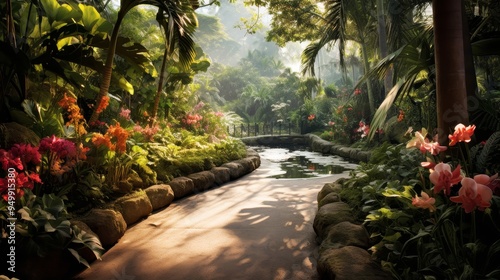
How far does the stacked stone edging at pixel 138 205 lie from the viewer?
3.06m

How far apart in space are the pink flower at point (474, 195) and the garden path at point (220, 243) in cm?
131

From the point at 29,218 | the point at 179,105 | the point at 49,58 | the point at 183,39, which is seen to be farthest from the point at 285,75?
the point at 29,218

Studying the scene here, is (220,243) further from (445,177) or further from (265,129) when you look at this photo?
(265,129)

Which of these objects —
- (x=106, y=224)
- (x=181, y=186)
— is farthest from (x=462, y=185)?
(x=181, y=186)

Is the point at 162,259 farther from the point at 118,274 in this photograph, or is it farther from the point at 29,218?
the point at 29,218

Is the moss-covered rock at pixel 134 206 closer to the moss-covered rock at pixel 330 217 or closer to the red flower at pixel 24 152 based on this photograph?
the red flower at pixel 24 152

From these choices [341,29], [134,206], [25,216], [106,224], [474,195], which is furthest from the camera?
[341,29]

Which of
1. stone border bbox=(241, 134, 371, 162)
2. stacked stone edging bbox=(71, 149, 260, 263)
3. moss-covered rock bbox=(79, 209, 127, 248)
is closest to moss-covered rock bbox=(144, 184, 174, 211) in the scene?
stacked stone edging bbox=(71, 149, 260, 263)

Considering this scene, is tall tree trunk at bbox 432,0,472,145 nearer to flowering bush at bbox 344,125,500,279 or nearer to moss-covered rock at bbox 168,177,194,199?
flowering bush at bbox 344,125,500,279

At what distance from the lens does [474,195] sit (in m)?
1.47

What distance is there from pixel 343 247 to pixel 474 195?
3.82 feet

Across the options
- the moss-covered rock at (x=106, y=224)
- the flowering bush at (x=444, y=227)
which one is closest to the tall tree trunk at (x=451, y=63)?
the flowering bush at (x=444, y=227)

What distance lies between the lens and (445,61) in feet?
8.21

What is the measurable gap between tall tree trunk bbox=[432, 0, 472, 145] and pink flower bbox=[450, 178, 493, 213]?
116 cm
